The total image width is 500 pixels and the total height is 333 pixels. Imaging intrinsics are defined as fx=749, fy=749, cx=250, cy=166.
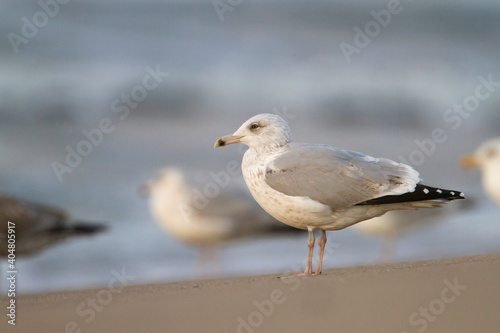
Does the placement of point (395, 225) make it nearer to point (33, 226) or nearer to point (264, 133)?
point (264, 133)

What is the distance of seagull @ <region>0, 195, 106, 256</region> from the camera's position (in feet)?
27.8

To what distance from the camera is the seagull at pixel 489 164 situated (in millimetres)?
8711

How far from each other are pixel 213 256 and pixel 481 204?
4.37 meters

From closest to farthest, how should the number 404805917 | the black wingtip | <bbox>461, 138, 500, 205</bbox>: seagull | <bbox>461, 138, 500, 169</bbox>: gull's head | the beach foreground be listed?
the beach foreground < the black wingtip < the number 404805917 < <bbox>461, 138, 500, 205</bbox>: seagull < <bbox>461, 138, 500, 169</bbox>: gull's head

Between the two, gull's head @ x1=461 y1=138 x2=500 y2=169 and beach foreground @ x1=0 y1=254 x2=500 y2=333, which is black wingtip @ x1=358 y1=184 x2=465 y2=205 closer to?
beach foreground @ x1=0 y1=254 x2=500 y2=333

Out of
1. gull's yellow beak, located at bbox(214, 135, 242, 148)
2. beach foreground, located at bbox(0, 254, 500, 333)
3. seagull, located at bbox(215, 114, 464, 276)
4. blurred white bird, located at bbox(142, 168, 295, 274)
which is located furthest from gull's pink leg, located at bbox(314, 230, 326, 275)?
blurred white bird, located at bbox(142, 168, 295, 274)

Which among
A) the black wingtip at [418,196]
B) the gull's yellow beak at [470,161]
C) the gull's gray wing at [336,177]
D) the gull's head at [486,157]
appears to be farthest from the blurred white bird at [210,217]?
the black wingtip at [418,196]

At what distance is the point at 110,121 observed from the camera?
16.8 m

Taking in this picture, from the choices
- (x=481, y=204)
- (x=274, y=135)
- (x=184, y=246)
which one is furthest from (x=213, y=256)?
(x=481, y=204)

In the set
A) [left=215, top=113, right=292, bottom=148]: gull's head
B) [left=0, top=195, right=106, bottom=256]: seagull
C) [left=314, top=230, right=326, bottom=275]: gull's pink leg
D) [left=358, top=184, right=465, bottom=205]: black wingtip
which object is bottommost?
[left=314, top=230, right=326, bottom=275]: gull's pink leg

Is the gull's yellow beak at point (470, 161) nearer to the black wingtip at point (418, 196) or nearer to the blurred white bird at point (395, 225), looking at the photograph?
the blurred white bird at point (395, 225)

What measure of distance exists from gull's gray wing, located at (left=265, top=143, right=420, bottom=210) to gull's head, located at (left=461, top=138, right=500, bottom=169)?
4832 mm

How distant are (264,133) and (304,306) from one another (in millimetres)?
1601

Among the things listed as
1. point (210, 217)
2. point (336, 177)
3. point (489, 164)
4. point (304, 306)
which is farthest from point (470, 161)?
point (304, 306)
